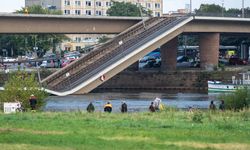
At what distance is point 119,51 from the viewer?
3976 inches

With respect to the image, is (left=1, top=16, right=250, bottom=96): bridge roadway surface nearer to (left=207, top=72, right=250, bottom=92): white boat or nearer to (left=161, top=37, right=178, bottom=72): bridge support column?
(left=161, top=37, right=178, bottom=72): bridge support column

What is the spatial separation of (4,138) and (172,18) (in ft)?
265

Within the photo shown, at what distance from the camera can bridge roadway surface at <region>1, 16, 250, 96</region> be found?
9481 cm

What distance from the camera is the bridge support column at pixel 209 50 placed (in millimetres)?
116812

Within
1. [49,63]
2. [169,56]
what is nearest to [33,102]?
[169,56]

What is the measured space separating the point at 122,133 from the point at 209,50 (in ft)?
287

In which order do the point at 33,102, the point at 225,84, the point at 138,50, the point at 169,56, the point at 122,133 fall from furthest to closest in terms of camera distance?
the point at 169,56 < the point at 225,84 < the point at 138,50 < the point at 33,102 < the point at 122,133

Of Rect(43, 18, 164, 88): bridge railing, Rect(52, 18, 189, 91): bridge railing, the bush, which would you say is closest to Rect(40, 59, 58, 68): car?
Rect(43, 18, 164, 88): bridge railing

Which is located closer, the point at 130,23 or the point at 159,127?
the point at 159,127

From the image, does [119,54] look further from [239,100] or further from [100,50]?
[239,100]

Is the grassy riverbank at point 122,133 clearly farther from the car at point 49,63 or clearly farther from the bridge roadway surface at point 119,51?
the car at point 49,63

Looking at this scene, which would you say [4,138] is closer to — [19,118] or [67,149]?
[67,149]

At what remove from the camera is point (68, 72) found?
99.2 meters

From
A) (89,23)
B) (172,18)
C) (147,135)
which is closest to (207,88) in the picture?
(172,18)
